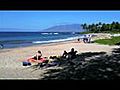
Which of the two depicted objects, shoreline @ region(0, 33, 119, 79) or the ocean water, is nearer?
shoreline @ region(0, 33, 119, 79)

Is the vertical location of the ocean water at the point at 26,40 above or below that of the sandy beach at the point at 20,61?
above

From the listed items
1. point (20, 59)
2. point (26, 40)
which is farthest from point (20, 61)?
point (26, 40)

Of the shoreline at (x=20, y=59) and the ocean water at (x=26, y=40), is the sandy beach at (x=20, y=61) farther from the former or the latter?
the ocean water at (x=26, y=40)

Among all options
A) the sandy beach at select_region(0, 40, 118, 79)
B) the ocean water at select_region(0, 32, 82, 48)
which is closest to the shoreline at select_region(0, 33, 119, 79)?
the sandy beach at select_region(0, 40, 118, 79)

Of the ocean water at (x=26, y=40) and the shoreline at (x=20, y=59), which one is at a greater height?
the ocean water at (x=26, y=40)

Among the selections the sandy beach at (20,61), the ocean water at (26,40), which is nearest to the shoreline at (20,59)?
the sandy beach at (20,61)

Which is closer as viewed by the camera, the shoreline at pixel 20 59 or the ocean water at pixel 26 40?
the shoreline at pixel 20 59

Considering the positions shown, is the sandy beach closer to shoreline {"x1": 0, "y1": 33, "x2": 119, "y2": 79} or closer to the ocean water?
shoreline {"x1": 0, "y1": 33, "x2": 119, "y2": 79}

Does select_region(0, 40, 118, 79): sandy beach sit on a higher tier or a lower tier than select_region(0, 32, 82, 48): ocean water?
lower
